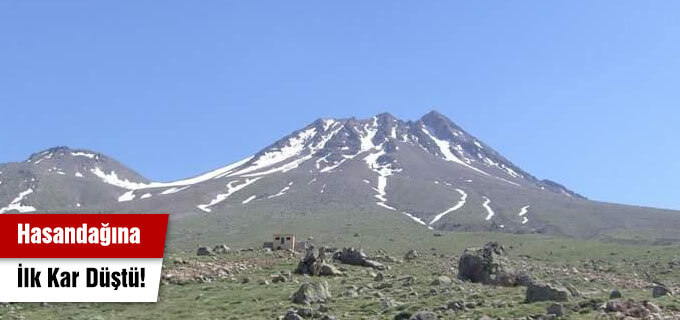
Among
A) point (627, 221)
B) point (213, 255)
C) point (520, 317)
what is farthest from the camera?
point (627, 221)

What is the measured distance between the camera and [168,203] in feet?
611

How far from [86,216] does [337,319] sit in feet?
29.5

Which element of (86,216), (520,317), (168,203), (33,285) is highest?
(168,203)

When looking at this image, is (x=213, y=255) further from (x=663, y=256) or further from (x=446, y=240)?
(x=446, y=240)

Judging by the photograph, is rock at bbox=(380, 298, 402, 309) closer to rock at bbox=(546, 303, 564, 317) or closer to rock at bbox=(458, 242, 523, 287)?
rock at bbox=(546, 303, 564, 317)

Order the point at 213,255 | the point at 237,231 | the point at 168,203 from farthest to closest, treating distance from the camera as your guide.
→ the point at 168,203, the point at 237,231, the point at 213,255

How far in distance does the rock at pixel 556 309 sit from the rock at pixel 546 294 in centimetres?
275

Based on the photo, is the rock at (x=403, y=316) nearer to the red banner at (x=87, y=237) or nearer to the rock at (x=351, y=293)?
the rock at (x=351, y=293)

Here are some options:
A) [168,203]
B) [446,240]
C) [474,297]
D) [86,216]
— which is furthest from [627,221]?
[86,216]

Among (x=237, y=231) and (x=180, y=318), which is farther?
(x=237, y=231)

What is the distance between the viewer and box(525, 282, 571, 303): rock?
25947mm

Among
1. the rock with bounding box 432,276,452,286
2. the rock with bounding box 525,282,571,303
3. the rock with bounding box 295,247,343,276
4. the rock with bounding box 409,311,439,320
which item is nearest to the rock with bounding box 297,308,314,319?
the rock with bounding box 409,311,439,320

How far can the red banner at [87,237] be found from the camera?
17891 mm

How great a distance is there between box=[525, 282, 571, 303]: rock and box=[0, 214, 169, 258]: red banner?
1413 centimetres
